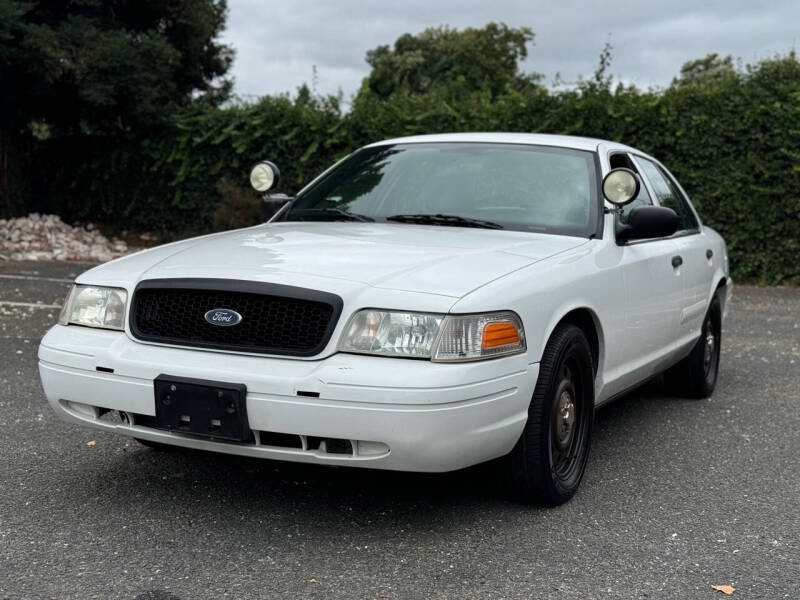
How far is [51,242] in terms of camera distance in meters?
15.6

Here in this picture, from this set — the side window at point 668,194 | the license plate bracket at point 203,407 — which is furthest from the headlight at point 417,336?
the side window at point 668,194

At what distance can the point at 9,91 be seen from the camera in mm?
15750

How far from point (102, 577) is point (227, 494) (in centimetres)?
91

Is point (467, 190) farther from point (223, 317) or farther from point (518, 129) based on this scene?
point (518, 129)

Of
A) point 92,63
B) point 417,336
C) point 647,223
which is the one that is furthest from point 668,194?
point 92,63

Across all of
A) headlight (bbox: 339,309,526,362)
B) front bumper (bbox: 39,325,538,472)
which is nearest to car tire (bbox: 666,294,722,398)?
front bumper (bbox: 39,325,538,472)

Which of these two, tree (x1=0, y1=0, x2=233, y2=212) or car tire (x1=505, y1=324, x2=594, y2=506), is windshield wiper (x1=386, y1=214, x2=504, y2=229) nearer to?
car tire (x1=505, y1=324, x2=594, y2=506)

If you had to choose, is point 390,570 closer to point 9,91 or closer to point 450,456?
point 450,456

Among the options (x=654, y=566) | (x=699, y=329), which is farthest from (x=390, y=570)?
(x=699, y=329)

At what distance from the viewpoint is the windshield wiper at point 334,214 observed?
15.4 ft

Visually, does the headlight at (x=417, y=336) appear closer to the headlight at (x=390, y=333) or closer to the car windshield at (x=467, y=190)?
the headlight at (x=390, y=333)

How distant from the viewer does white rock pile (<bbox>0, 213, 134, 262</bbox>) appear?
48.8 feet

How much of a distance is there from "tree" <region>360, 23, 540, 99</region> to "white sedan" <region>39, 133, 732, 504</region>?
4879cm

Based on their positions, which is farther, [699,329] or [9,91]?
[9,91]
